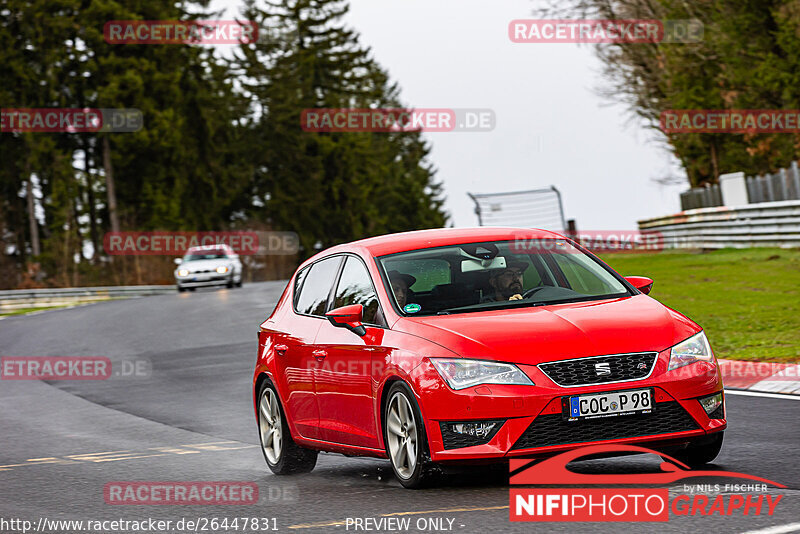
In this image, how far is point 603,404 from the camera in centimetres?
696

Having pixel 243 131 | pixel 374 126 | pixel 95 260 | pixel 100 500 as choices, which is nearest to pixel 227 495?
pixel 100 500

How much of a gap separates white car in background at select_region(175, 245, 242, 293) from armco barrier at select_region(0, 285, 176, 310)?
5.07 metres

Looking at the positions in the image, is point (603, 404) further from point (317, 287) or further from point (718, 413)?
point (317, 287)

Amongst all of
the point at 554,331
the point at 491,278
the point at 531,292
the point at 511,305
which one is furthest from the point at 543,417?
the point at 491,278

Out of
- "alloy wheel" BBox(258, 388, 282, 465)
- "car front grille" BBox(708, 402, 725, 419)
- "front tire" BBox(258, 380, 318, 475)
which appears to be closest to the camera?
"car front grille" BBox(708, 402, 725, 419)

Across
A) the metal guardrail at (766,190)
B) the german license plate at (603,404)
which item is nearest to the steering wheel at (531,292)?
the german license plate at (603,404)

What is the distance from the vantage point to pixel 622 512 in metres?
6.40

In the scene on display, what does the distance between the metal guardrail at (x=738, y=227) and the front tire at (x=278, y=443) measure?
23.3m

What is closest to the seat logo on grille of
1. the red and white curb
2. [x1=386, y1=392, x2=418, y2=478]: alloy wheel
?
[x1=386, y1=392, x2=418, y2=478]: alloy wheel

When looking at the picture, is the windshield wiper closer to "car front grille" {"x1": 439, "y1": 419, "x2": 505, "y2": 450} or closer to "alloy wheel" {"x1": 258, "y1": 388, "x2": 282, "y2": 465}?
"car front grille" {"x1": 439, "y1": 419, "x2": 505, "y2": 450}

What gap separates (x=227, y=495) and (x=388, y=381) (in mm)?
1361

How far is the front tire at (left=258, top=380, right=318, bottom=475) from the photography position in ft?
30.3

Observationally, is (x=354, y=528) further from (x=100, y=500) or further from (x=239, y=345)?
(x=239, y=345)

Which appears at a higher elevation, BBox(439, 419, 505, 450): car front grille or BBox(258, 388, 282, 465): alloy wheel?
BBox(439, 419, 505, 450): car front grille
